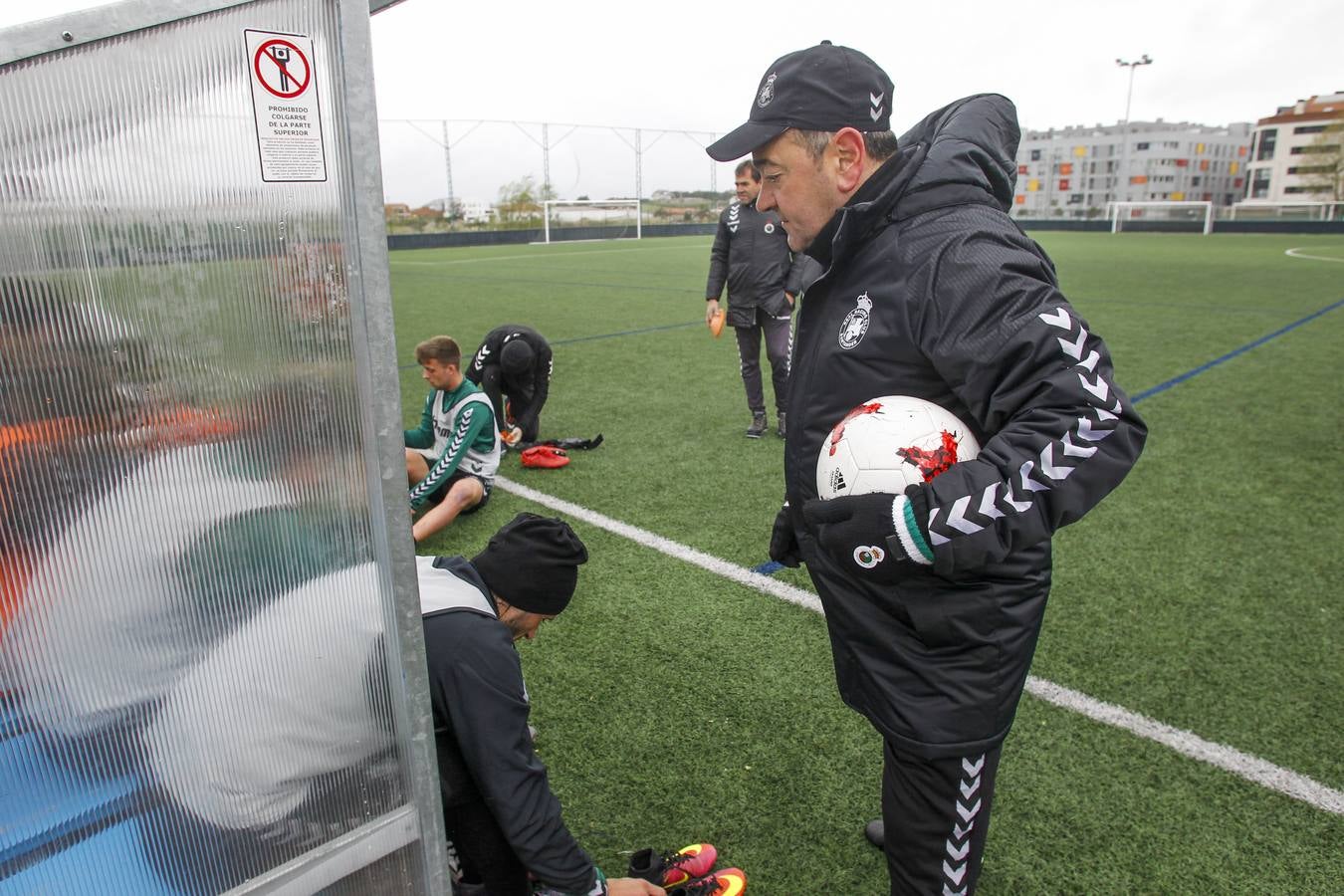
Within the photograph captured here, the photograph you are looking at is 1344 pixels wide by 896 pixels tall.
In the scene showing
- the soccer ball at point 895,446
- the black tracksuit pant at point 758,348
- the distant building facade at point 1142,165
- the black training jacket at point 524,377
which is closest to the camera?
the soccer ball at point 895,446

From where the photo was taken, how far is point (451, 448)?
4.70 m

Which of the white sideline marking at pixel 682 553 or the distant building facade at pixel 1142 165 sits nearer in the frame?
the white sideline marking at pixel 682 553

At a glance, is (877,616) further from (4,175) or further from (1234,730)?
(1234,730)

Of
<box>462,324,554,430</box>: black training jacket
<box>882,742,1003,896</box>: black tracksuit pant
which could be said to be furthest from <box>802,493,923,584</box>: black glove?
<box>462,324,554,430</box>: black training jacket

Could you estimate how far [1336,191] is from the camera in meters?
71.5

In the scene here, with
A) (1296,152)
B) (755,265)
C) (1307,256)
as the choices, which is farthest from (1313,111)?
(755,265)

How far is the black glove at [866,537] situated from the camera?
1.41m

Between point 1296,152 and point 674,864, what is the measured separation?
101m

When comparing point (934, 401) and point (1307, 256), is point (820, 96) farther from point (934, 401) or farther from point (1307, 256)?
point (1307, 256)

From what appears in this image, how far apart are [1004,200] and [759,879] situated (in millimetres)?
1801

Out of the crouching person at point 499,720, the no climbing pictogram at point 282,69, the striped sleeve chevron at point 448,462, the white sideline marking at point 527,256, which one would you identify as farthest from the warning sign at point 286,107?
the white sideline marking at point 527,256

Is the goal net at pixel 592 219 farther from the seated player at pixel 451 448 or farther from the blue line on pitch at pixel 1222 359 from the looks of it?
the seated player at pixel 451 448

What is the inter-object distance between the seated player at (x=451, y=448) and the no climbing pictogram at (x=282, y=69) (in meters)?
3.50

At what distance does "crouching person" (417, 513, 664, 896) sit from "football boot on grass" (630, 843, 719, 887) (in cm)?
6
